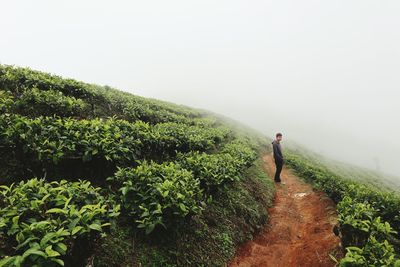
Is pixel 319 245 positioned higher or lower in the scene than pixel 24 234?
lower

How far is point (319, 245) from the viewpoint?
7.85 meters

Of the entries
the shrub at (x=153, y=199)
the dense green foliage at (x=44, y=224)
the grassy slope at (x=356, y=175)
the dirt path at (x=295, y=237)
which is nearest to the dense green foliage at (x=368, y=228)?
the dirt path at (x=295, y=237)

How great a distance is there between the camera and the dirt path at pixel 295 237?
23.7ft

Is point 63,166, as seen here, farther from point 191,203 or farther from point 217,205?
point 217,205

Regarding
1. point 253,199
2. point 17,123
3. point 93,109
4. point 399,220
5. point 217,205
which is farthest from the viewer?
point 93,109

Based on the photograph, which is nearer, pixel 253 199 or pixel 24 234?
pixel 24 234

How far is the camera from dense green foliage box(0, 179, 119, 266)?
323cm

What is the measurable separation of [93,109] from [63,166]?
6.76 m

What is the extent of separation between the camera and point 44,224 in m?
3.53

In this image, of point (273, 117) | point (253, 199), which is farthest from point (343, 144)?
point (253, 199)

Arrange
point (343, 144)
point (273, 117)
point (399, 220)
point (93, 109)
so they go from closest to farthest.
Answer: point (399, 220) → point (93, 109) → point (343, 144) → point (273, 117)

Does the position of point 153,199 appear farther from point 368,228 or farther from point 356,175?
point 356,175

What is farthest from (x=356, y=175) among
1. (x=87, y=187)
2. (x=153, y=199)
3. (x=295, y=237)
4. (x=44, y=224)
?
(x=44, y=224)

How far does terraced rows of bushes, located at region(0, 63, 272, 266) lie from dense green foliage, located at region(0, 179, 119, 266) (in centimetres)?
1
